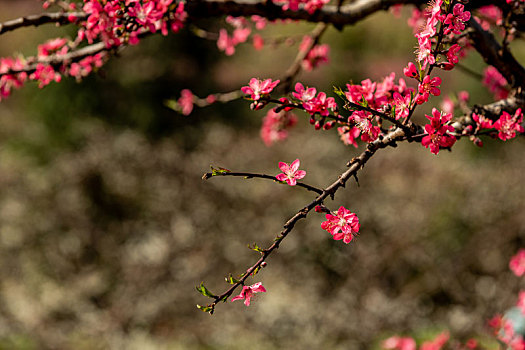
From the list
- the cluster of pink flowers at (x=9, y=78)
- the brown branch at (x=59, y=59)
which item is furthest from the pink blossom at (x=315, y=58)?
the cluster of pink flowers at (x=9, y=78)

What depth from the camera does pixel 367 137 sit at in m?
1.37

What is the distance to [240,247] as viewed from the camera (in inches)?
233

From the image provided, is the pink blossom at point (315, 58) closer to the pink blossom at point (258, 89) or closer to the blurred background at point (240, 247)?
the pink blossom at point (258, 89)

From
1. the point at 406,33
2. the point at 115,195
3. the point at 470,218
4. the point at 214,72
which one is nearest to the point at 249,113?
the point at 214,72

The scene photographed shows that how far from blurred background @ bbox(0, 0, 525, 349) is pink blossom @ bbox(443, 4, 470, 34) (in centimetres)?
358

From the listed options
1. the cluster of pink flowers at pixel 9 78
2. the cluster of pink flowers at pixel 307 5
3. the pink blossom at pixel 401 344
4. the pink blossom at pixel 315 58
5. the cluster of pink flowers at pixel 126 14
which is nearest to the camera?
the cluster of pink flowers at pixel 126 14

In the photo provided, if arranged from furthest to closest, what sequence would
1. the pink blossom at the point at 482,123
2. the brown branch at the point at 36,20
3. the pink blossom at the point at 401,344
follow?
1. the pink blossom at the point at 401,344
2. the brown branch at the point at 36,20
3. the pink blossom at the point at 482,123

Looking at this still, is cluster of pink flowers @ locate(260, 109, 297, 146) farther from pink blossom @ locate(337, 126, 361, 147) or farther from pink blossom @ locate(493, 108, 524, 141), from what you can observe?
pink blossom @ locate(493, 108, 524, 141)

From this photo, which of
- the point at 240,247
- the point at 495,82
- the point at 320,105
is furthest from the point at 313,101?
the point at 240,247

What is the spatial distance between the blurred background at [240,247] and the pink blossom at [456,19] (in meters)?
3.58

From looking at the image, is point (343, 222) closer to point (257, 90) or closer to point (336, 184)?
point (336, 184)

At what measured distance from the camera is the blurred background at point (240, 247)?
500cm

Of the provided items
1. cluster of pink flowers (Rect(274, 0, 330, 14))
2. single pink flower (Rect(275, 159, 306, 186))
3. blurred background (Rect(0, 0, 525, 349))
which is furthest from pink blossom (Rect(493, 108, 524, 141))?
blurred background (Rect(0, 0, 525, 349))

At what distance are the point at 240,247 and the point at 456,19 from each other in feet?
16.0
